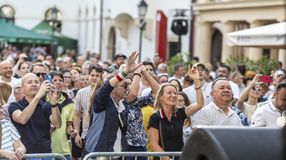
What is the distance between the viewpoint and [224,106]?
8555 mm

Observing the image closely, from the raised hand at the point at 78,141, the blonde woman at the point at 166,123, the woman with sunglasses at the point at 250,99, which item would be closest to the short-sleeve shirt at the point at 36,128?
the blonde woman at the point at 166,123

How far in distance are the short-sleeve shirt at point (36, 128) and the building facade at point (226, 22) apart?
18260 mm

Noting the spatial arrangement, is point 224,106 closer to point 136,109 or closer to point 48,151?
point 136,109

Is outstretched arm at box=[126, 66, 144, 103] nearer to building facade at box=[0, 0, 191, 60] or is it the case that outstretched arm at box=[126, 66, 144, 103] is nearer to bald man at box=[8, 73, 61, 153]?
bald man at box=[8, 73, 61, 153]

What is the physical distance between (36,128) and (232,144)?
588cm

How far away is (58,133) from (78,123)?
0.83 m

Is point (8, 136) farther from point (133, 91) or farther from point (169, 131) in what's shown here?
point (133, 91)

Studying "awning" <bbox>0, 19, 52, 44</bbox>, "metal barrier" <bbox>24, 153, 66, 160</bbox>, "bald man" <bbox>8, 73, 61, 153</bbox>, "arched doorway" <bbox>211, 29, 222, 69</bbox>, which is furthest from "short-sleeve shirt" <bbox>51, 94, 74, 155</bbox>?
"awning" <bbox>0, 19, 52, 44</bbox>

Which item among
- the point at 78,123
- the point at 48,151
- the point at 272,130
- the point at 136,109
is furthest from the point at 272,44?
the point at 272,130

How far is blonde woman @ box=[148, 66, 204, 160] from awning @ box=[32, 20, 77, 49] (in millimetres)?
35785

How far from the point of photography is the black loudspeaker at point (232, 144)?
2594 mm

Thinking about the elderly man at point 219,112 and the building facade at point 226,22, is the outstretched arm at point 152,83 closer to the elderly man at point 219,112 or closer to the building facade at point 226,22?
the elderly man at point 219,112

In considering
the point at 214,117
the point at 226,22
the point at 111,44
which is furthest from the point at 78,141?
the point at 111,44

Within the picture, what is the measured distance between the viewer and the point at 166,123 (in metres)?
8.53
